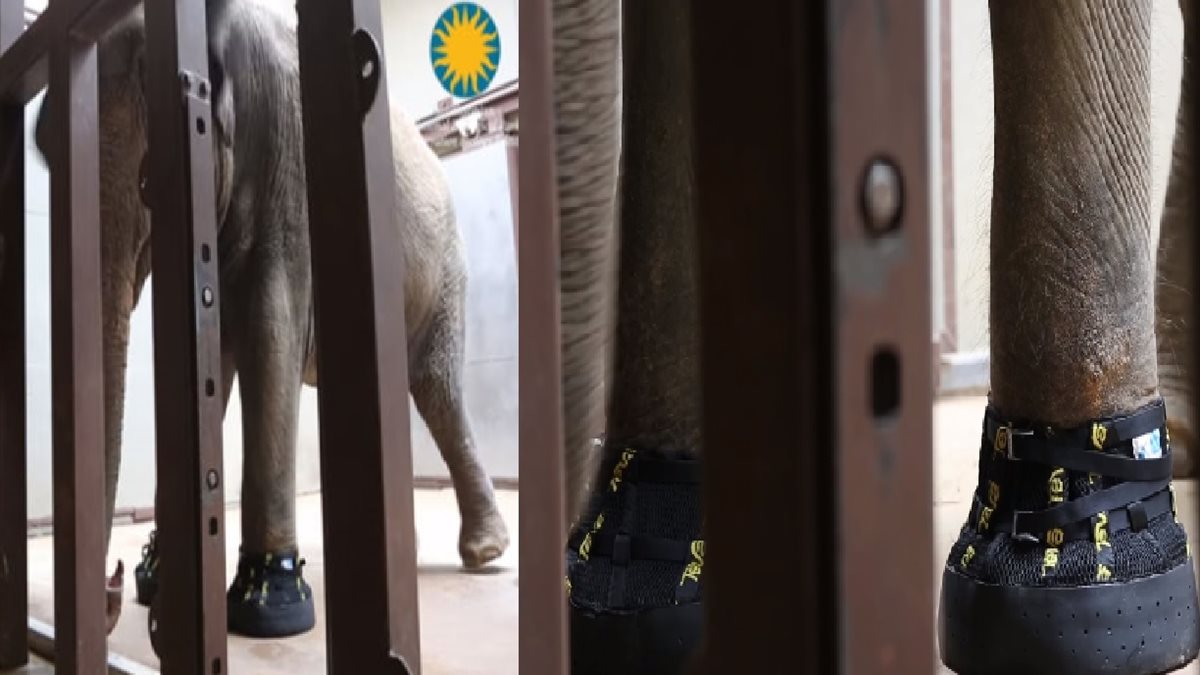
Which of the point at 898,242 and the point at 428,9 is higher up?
the point at 428,9

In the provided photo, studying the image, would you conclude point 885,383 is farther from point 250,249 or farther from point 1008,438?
point 250,249

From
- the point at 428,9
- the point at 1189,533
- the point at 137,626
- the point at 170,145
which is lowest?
the point at 137,626

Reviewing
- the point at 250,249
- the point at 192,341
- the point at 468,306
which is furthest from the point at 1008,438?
the point at 468,306

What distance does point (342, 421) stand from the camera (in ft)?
1.64

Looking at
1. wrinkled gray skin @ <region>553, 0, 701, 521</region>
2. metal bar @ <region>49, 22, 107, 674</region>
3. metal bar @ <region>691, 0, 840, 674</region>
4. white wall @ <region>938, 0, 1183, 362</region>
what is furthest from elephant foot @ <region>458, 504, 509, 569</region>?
metal bar @ <region>691, 0, 840, 674</region>

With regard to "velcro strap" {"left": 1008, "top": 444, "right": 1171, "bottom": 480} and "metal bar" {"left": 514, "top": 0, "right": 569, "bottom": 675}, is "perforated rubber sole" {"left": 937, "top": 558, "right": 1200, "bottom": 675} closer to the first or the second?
"velcro strap" {"left": 1008, "top": 444, "right": 1171, "bottom": 480}

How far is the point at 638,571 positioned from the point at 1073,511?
7.3 inches

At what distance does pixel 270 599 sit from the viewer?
1.24 m

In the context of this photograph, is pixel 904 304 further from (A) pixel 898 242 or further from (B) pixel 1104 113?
(B) pixel 1104 113

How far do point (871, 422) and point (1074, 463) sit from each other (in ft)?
1.14

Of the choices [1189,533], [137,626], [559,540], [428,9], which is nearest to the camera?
[559,540]

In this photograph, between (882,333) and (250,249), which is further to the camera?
(250,249)

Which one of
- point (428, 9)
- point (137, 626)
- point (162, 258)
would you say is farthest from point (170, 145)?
point (428, 9)

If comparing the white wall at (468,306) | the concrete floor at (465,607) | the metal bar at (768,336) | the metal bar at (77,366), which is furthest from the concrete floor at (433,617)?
the metal bar at (768,336)
